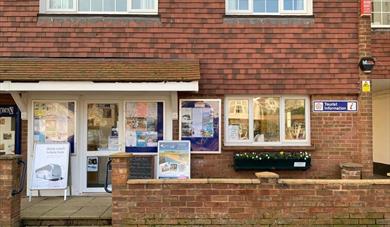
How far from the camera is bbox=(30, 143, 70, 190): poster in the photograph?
9125mm

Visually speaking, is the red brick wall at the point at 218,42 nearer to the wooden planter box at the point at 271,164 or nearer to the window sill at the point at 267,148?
the window sill at the point at 267,148

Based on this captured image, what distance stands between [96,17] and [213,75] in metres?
2.80

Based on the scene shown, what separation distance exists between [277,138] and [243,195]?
120 inches

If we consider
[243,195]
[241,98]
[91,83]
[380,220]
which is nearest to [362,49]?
[241,98]

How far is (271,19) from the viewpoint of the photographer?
388 inches

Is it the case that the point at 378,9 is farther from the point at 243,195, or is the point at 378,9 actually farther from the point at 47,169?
the point at 47,169

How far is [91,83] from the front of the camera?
8656mm

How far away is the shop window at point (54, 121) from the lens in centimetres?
968

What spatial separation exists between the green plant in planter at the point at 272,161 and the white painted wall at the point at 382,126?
522 cm

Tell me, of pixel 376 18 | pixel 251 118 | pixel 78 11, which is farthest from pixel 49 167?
pixel 376 18

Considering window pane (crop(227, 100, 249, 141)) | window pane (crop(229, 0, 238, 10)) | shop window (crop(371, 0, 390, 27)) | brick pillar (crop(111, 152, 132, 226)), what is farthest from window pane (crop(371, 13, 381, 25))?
brick pillar (crop(111, 152, 132, 226))

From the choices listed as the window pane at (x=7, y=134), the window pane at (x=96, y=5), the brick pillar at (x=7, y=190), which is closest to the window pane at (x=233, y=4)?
the window pane at (x=96, y=5)

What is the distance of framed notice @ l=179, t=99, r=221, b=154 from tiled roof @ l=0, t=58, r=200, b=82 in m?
0.87

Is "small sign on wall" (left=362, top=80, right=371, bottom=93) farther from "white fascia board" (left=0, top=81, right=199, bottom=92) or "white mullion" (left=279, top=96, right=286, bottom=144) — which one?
"white fascia board" (left=0, top=81, right=199, bottom=92)
